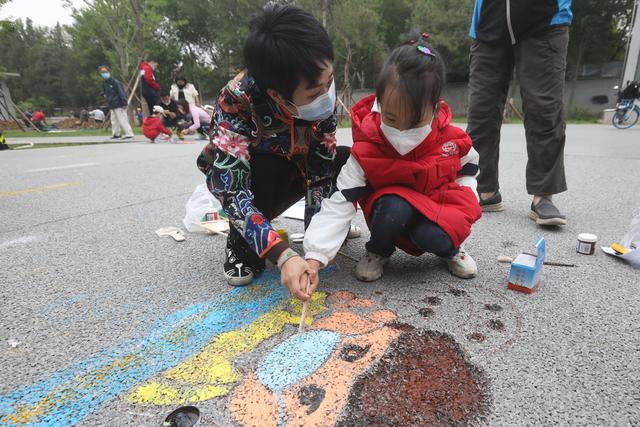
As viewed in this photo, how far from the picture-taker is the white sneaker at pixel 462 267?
142 cm

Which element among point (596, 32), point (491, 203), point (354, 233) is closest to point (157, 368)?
point (354, 233)

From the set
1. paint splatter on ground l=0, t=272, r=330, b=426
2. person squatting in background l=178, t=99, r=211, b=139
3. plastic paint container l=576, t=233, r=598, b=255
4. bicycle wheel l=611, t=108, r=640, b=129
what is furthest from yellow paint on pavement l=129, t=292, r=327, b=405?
bicycle wheel l=611, t=108, r=640, b=129

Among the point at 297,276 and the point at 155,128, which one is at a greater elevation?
the point at 297,276

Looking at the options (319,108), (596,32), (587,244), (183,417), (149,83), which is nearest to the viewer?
(183,417)

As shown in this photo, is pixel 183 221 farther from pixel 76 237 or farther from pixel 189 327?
pixel 189 327

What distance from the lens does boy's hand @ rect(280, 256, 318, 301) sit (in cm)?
107

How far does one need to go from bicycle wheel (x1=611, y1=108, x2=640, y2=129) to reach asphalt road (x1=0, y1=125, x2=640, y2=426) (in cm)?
891

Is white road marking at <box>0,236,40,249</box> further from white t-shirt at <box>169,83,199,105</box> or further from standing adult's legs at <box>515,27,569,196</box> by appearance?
white t-shirt at <box>169,83,199,105</box>

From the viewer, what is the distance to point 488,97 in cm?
211

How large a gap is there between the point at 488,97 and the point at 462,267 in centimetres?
114

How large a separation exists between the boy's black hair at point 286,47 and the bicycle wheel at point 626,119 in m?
10.6

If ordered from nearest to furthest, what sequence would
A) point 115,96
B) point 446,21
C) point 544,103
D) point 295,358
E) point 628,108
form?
1. point 295,358
2. point 544,103
3. point 115,96
4. point 628,108
5. point 446,21

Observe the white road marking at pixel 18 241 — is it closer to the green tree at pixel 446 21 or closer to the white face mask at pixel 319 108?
the white face mask at pixel 319 108

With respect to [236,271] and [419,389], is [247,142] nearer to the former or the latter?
[236,271]
